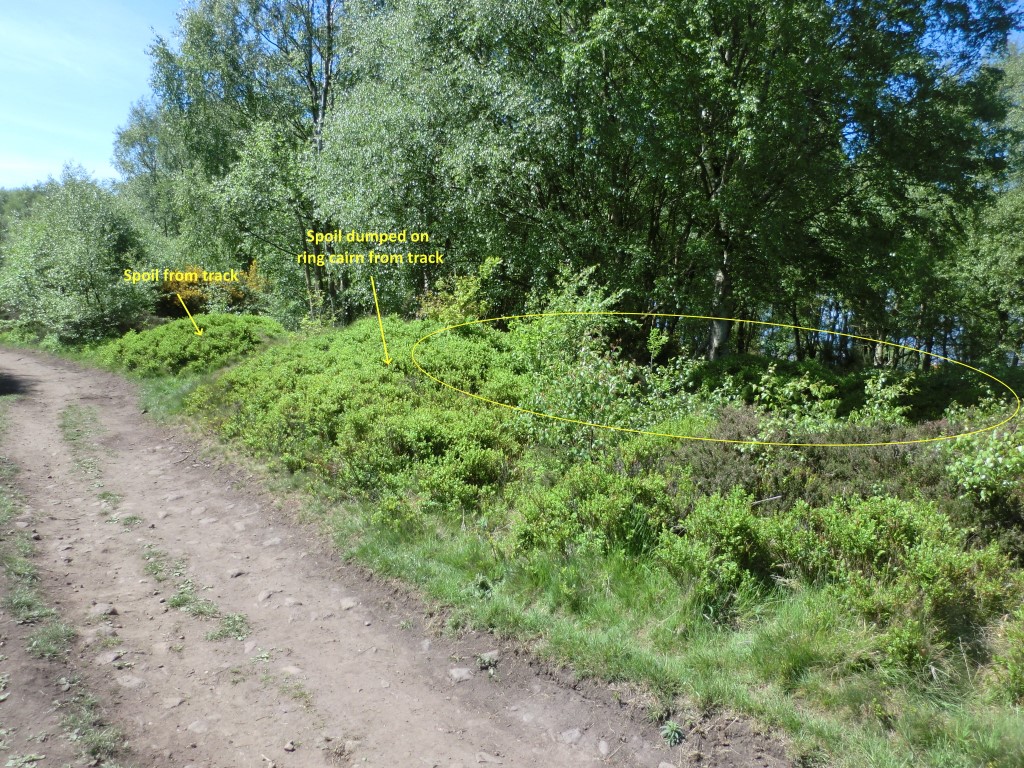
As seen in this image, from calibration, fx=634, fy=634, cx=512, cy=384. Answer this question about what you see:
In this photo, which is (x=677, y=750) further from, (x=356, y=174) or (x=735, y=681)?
(x=356, y=174)

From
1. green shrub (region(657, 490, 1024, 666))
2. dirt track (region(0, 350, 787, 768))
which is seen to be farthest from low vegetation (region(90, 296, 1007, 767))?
dirt track (region(0, 350, 787, 768))

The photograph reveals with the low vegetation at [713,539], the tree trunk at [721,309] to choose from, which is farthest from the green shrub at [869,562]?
the tree trunk at [721,309]

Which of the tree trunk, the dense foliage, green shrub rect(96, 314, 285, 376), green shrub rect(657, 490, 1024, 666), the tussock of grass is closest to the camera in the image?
green shrub rect(657, 490, 1024, 666)

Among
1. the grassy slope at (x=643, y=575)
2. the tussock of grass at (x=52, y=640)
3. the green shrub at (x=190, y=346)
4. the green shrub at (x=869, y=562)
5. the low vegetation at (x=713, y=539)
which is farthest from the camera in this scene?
the green shrub at (x=190, y=346)

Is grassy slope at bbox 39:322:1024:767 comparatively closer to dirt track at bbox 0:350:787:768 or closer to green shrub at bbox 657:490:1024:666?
green shrub at bbox 657:490:1024:666

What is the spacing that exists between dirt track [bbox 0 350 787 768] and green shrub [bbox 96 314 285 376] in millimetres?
6503

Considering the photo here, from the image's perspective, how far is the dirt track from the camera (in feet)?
11.9

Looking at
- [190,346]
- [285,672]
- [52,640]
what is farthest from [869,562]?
[190,346]

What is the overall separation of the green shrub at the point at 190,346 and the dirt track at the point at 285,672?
6503 millimetres

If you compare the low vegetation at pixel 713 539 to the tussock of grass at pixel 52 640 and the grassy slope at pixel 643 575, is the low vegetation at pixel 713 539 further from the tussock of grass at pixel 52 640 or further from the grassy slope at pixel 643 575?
the tussock of grass at pixel 52 640

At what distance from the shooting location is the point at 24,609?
189 inches

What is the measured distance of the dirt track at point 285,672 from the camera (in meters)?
3.62

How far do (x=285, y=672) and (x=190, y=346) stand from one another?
10721mm

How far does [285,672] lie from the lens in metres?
4.34
